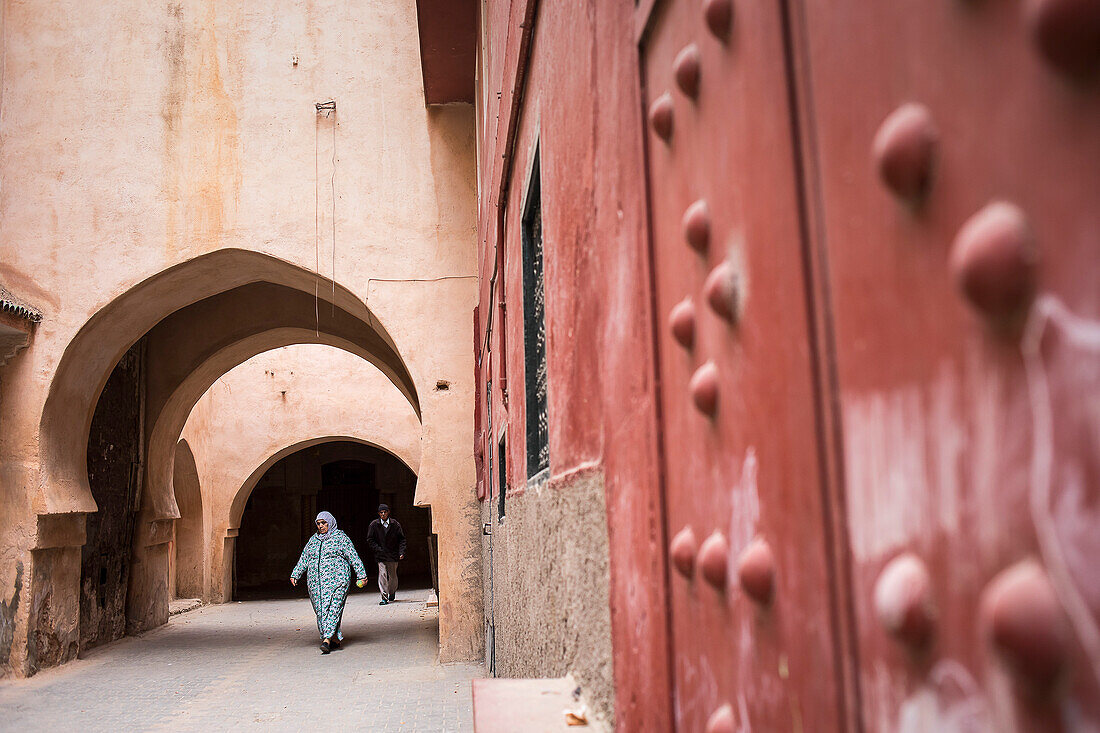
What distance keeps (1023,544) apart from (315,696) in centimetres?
776

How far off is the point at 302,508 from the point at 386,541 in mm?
8499

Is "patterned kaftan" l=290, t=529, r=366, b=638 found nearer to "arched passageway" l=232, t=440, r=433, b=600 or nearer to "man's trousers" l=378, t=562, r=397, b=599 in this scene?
"man's trousers" l=378, t=562, r=397, b=599

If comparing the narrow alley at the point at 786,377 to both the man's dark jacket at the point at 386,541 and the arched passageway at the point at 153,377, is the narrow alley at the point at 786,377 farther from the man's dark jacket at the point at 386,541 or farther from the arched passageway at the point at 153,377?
the man's dark jacket at the point at 386,541

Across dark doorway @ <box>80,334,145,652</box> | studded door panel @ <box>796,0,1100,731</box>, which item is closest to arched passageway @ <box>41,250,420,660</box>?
dark doorway @ <box>80,334,145,652</box>

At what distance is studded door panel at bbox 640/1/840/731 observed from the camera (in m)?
0.82

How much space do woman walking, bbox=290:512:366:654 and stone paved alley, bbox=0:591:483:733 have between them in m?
0.33

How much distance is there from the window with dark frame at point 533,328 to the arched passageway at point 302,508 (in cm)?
1900

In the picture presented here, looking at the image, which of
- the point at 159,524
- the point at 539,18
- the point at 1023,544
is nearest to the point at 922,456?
the point at 1023,544

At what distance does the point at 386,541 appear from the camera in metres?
16.4

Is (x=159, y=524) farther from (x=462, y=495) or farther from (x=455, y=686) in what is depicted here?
(x=455, y=686)

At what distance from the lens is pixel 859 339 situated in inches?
27.6

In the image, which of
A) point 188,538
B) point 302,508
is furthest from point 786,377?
point 302,508

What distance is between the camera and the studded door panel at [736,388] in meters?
0.82

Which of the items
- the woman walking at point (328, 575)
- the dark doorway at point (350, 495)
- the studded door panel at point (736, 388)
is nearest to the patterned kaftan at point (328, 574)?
the woman walking at point (328, 575)
